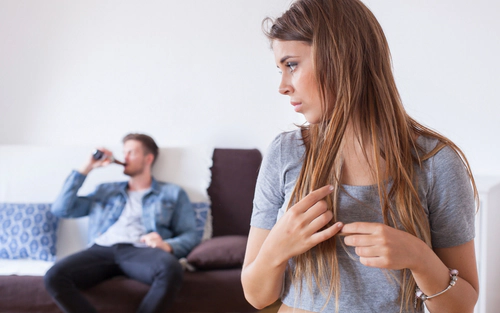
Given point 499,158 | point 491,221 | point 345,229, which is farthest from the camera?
point 499,158

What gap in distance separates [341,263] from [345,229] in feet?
0.37

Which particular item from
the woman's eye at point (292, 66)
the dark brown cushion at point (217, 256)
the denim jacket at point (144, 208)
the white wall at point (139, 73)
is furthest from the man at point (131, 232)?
the woman's eye at point (292, 66)

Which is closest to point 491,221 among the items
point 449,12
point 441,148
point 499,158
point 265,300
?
point 499,158

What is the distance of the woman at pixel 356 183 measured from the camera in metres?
0.79

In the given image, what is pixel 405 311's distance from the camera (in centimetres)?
79

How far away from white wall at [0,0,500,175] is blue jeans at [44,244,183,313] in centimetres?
108

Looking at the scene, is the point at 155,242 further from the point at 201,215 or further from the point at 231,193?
the point at 231,193

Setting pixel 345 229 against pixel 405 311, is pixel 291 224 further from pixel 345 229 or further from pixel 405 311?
pixel 405 311

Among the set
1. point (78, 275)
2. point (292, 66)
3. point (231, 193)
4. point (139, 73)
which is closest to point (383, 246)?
point (292, 66)

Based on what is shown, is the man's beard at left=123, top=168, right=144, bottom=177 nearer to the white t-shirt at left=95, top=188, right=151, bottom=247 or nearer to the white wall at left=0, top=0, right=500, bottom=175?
the white t-shirt at left=95, top=188, right=151, bottom=247

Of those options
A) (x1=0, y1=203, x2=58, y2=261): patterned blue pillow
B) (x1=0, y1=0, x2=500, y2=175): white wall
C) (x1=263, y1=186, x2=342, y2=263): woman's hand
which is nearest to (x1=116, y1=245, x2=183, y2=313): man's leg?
(x1=0, y1=203, x2=58, y2=261): patterned blue pillow

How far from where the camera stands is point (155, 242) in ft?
8.20

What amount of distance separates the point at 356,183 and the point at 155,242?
6.06 ft

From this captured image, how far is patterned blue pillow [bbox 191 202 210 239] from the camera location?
2818 millimetres
